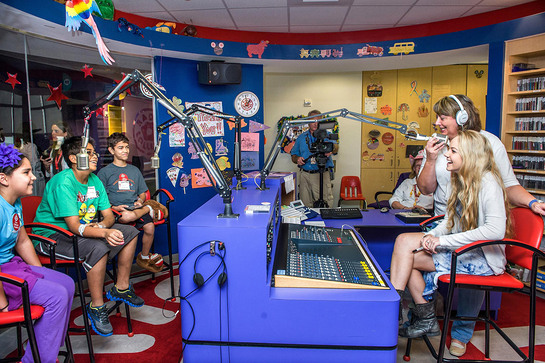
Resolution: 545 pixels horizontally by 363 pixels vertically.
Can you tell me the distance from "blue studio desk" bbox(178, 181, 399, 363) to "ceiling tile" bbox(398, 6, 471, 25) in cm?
381

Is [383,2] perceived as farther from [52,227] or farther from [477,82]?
[52,227]

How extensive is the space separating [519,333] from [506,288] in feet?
3.46

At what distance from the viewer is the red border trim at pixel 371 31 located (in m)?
4.15

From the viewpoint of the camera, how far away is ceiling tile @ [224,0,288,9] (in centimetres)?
380

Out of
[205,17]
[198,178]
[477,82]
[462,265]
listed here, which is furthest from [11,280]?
[477,82]

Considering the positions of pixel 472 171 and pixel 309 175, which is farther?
pixel 309 175

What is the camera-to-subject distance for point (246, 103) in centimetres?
467

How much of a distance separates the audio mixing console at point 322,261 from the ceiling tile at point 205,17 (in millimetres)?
2989

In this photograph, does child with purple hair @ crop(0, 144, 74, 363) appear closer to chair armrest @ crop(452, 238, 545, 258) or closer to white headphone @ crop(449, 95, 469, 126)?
chair armrest @ crop(452, 238, 545, 258)

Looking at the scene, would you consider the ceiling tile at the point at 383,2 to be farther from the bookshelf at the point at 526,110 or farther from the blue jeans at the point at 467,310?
the blue jeans at the point at 467,310

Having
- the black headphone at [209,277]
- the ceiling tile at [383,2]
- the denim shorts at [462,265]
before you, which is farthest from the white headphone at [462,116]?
the ceiling tile at [383,2]

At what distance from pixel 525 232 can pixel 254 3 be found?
327 cm

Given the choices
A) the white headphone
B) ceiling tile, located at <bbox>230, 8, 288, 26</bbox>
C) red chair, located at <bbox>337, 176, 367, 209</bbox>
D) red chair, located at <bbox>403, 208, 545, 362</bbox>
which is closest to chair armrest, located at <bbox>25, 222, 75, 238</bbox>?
red chair, located at <bbox>403, 208, 545, 362</bbox>

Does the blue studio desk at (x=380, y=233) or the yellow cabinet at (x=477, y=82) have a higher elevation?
the yellow cabinet at (x=477, y=82)
